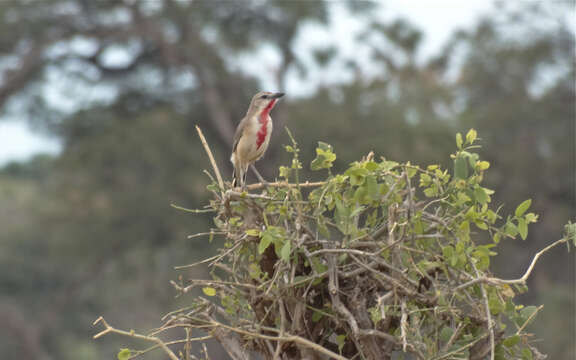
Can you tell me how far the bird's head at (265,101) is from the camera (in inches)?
166

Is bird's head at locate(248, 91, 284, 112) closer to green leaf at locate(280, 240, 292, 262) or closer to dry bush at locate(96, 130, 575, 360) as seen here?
dry bush at locate(96, 130, 575, 360)

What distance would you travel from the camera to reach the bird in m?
4.21

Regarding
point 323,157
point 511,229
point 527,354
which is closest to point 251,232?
point 323,157

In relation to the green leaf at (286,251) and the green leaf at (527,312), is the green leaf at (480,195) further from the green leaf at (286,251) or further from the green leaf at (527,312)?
the green leaf at (286,251)

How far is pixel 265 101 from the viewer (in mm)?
4258

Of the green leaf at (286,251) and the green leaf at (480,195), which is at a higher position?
the green leaf at (480,195)

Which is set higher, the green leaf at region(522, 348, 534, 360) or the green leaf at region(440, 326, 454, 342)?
the green leaf at region(440, 326, 454, 342)

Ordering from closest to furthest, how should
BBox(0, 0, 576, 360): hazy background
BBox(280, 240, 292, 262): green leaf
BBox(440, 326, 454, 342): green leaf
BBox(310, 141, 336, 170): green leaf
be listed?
BBox(280, 240, 292, 262): green leaf
BBox(440, 326, 454, 342): green leaf
BBox(310, 141, 336, 170): green leaf
BBox(0, 0, 576, 360): hazy background

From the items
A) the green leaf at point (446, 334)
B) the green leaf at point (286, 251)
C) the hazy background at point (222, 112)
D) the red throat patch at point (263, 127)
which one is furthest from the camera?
the hazy background at point (222, 112)

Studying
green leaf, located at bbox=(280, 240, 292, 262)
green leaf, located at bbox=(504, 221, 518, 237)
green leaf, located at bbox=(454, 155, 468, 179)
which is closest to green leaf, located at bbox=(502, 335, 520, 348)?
green leaf, located at bbox=(504, 221, 518, 237)

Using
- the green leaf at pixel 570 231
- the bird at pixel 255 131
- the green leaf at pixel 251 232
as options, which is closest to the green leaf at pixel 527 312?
the green leaf at pixel 570 231

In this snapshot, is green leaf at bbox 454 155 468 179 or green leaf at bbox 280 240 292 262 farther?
green leaf at bbox 454 155 468 179

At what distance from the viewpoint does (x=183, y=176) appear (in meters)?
20.3

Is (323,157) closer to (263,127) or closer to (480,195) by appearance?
(480,195)
